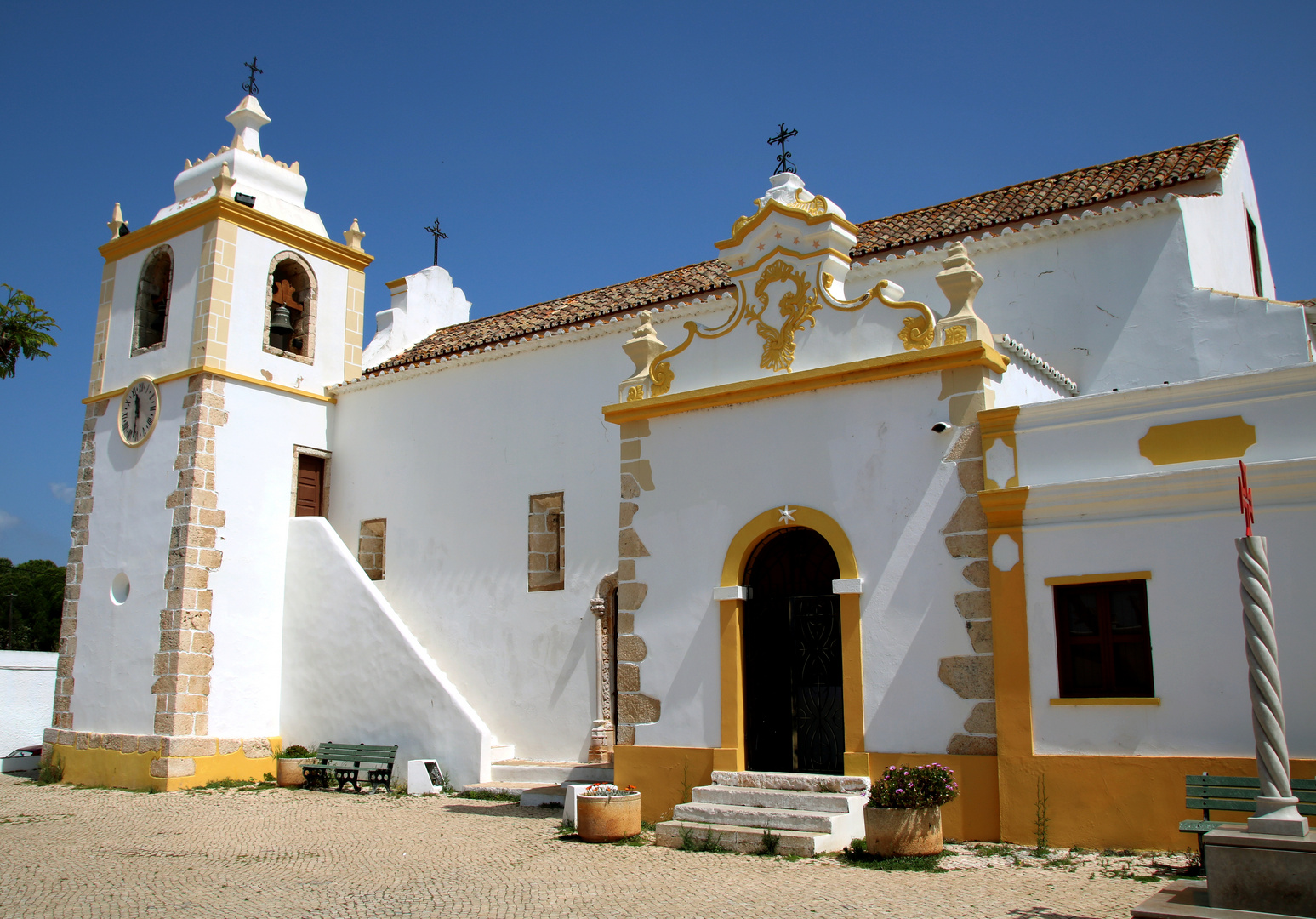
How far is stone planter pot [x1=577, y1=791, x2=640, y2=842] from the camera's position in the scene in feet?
31.1

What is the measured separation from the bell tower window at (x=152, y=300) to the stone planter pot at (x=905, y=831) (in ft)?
45.6

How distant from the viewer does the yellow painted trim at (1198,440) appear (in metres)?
8.20

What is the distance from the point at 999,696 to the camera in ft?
28.6

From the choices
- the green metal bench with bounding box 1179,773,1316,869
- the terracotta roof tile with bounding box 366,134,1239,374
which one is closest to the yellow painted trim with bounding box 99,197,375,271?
the terracotta roof tile with bounding box 366,134,1239,374

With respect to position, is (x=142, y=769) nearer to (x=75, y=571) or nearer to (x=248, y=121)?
(x=75, y=571)

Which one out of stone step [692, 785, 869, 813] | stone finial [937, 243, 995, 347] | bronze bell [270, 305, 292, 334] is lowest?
stone step [692, 785, 869, 813]

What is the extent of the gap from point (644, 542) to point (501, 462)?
5051mm

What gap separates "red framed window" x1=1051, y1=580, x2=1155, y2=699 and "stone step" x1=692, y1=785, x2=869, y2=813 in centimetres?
200

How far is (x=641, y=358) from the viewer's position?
11.6 meters

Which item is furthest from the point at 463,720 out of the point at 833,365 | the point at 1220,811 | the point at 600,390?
the point at 1220,811

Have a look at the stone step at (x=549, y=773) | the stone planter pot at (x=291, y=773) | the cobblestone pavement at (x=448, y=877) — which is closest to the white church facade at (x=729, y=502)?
the stone step at (x=549, y=773)

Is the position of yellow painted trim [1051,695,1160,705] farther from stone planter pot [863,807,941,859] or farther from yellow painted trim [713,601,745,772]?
yellow painted trim [713,601,745,772]

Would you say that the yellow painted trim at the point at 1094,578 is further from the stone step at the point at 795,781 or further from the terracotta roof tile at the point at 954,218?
the terracotta roof tile at the point at 954,218

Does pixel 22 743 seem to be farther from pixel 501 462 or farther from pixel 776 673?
pixel 776 673
